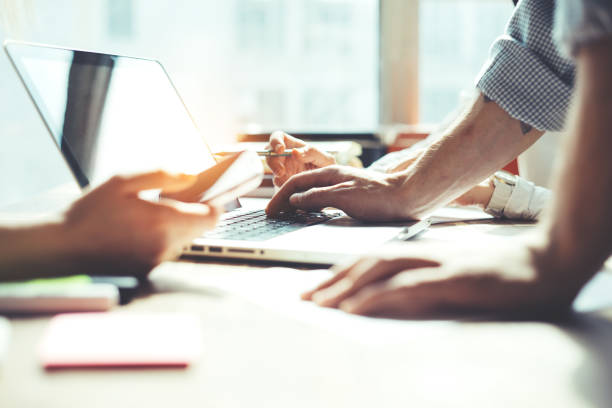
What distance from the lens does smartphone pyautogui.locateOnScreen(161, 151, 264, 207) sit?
60cm

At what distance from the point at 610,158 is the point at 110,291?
1.27ft

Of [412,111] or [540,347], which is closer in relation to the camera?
[540,347]

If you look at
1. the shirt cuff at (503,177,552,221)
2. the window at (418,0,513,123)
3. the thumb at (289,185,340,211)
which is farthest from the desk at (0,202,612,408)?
the window at (418,0,513,123)

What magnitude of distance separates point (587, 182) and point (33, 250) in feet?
1.46

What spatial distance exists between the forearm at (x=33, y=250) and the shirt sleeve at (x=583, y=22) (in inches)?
17.0

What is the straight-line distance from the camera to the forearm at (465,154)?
2.86 feet

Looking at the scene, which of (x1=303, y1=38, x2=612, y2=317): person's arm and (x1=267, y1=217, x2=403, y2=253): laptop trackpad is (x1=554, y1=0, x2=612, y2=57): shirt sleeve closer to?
(x1=303, y1=38, x2=612, y2=317): person's arm

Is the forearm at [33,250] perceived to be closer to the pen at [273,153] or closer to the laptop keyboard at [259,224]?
the laptop keyboard at [259,224]

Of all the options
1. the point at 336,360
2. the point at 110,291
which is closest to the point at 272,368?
the point at 336,360

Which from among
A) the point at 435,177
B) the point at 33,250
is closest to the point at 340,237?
the point at 435,177

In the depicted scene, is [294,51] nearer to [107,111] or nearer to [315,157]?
[315,157]

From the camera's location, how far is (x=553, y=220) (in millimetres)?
435

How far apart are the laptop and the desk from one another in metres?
0.23

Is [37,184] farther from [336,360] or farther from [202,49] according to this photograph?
[336,360]
